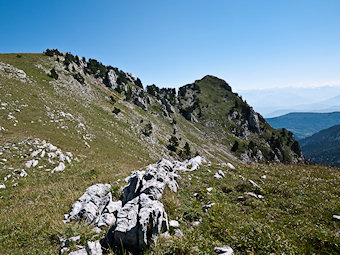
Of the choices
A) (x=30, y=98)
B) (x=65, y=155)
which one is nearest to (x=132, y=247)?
(x=65, y=155)

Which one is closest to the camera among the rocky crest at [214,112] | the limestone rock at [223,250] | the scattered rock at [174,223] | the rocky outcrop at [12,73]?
the limestone rock at [223,250]

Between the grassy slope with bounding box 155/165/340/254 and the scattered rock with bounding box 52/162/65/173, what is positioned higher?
the scattered rock with bounding box 52/162/65/173

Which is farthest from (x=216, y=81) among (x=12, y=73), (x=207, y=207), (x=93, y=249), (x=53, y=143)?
(x=93, y=249)

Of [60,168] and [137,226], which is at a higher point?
[60,168]

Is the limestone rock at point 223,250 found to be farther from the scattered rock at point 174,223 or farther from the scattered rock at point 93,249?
the scattered rock at point 93,249

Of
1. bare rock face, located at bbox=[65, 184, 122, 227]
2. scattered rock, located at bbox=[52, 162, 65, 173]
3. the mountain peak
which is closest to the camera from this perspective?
bare rock face, located at bbox=[65, 184, 122, 227]

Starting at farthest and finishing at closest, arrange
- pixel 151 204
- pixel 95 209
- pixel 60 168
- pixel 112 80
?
pixel 112 80, pixel 60 168, pixel 95 209, pixel 151 204

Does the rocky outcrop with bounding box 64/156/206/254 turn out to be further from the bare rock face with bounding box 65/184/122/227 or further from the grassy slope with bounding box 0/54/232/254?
the grassy slope with bounding box 0/54/232/254

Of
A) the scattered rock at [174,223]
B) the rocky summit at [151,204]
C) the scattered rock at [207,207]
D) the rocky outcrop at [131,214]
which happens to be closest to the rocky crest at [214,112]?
the rocky summit at [151,204]

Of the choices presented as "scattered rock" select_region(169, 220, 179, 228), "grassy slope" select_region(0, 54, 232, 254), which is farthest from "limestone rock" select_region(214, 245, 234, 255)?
"grassy slope" select_region(0, 54, 232, 254)

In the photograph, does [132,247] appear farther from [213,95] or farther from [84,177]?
[213,95]

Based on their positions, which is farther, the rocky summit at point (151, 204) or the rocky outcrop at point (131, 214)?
the rocky summit at point (151, 204)

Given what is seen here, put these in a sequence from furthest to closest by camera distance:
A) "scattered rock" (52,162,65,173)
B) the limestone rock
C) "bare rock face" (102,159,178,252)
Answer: "scattered rock" (52,162,65,173) < "bare rock face" (102,159,178,252) < the limestone rock

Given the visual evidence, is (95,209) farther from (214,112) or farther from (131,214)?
(214,112)
